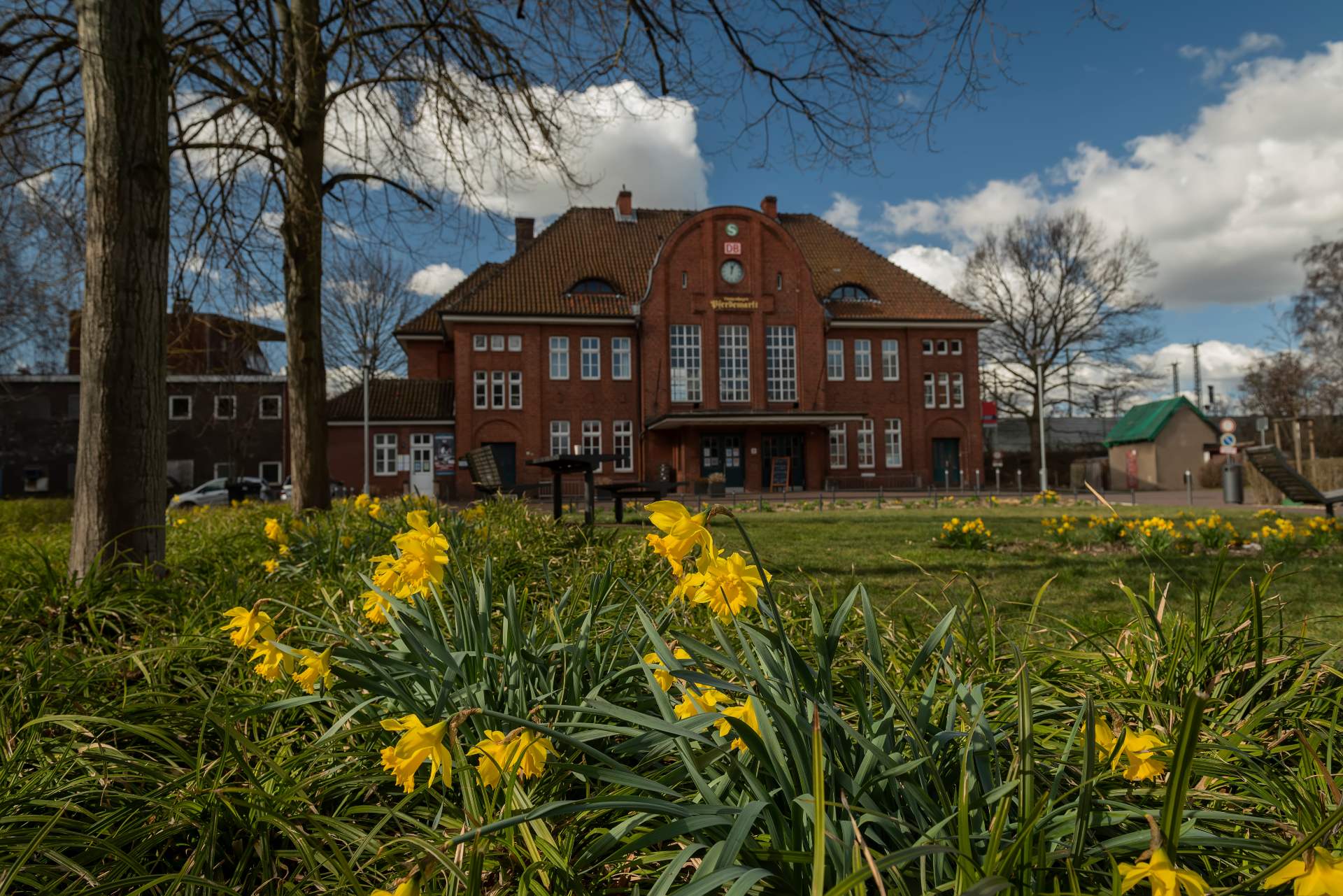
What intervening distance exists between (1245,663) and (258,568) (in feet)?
14.3

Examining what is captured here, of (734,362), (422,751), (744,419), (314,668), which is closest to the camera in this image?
(422,751)

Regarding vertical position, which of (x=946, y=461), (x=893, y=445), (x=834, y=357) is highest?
(x=834, y=357)

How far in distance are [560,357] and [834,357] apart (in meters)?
12.7

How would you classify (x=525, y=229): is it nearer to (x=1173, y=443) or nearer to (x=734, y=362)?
(x=734, y=362)

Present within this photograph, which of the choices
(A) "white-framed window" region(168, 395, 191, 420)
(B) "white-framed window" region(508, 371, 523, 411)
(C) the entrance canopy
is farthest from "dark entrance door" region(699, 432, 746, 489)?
(A) "white-framed window" region(168, 395, 191, 420)

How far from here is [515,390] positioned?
3344 cm

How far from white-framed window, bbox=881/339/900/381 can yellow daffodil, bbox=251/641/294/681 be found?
3674cm

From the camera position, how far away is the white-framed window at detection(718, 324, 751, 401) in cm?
3459

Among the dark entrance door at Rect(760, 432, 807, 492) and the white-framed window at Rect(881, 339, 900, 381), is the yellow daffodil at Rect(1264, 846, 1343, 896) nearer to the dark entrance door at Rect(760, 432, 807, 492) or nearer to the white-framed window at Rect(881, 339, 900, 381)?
the dark entrance door at Rect(760, 432, 807, 492)

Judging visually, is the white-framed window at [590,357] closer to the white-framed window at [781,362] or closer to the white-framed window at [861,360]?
the white-framed window at [781,362]

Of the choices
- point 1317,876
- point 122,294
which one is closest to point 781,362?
point 122,294

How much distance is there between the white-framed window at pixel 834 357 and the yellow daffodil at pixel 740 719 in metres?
35.9

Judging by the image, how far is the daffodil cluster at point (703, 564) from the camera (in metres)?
Result: 1.31

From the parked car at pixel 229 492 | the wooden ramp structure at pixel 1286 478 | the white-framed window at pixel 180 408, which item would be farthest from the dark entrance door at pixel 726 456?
the white-framed window at pixel 180 408
